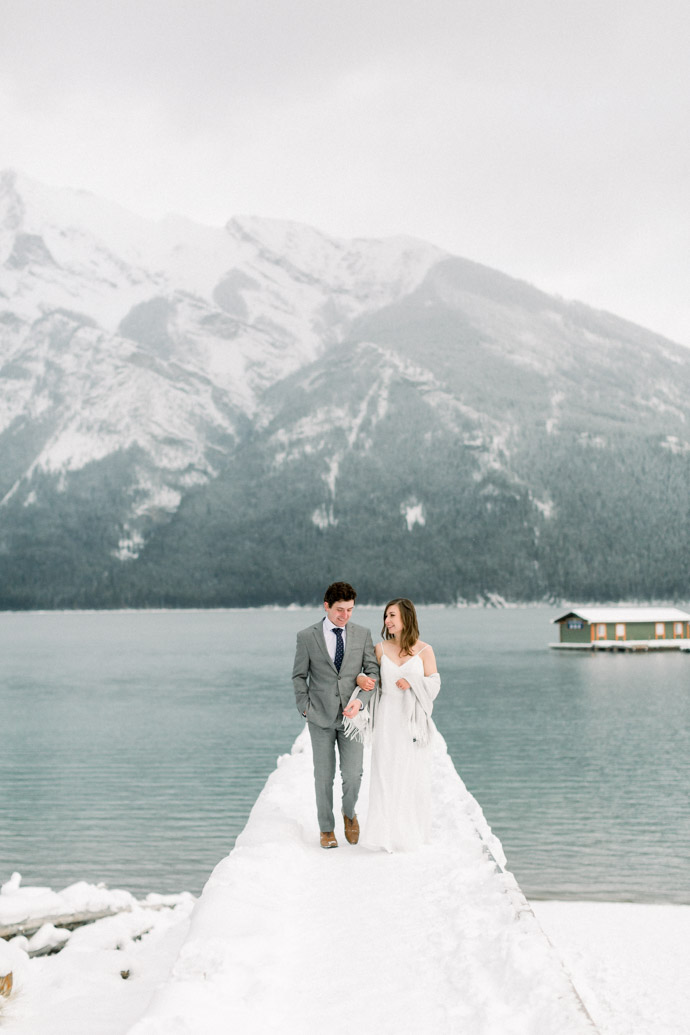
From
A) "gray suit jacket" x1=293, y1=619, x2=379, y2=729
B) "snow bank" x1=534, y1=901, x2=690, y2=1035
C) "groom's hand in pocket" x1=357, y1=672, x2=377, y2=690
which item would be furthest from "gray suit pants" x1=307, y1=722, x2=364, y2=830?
"snow bank" x1=534, y1=901, x2=690, y2=1035

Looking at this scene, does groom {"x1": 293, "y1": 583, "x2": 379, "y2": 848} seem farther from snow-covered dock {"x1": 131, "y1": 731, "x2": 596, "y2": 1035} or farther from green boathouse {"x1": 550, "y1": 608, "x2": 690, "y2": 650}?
green boathouse {"x1": 550, "y1": 608, "x2": 690, "y2": 650}

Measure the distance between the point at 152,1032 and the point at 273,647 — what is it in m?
120

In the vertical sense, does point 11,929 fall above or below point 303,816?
below

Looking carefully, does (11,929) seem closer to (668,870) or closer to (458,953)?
Answer: (458,953)

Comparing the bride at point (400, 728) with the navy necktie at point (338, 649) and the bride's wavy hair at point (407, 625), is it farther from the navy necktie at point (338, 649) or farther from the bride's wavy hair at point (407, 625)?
the navy necktie at point (338, 649)

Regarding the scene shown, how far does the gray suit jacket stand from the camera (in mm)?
10008

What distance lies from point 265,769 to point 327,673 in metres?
25.5

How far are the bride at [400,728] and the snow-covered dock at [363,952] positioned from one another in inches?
19.3

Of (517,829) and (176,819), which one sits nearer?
(517,829)

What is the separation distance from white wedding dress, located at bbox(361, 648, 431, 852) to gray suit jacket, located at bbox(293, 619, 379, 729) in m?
0.25

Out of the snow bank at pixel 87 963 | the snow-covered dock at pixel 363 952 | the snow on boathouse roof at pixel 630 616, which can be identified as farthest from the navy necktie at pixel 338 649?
the snow on boathouse roof at pixel 630 616

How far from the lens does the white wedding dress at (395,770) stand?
33.3 ft

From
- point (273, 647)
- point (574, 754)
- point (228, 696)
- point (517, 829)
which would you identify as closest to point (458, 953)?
point (517, 829)

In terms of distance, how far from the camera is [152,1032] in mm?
5629
